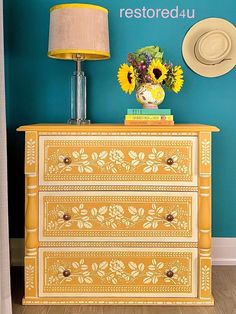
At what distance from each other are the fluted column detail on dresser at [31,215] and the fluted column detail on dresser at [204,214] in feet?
2.64

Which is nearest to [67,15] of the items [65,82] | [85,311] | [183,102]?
[65,82]

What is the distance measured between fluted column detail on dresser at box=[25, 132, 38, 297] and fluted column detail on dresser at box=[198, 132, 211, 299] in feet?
2.64

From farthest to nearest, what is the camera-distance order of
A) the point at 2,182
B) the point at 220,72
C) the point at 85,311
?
1. the point at 220,72
2. the point at 85,311
3. the point at 2,182

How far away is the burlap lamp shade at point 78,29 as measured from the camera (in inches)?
108

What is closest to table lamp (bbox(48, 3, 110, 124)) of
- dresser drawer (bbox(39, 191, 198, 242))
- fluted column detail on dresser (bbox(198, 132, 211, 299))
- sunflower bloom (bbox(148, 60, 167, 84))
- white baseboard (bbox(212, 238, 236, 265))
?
sunflower bloom (bbox(148, 60, 167, 84))

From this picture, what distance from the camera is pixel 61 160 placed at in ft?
8.64

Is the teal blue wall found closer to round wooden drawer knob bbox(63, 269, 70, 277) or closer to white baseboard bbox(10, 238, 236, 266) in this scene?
white baseboard bbox(10, 238, 236, 266)

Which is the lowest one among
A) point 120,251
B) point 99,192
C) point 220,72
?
point 120,251

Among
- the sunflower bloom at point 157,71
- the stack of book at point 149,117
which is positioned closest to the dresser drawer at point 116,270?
the stack of book at point 149,117

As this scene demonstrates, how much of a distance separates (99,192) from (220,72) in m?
1.12

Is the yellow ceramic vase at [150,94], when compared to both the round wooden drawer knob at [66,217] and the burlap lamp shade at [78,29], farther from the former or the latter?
the round wooden drawer knob at [66,217]

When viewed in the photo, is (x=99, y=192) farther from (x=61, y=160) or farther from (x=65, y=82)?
(x=65, y=82)

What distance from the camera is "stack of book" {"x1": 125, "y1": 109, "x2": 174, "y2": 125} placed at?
107 inches

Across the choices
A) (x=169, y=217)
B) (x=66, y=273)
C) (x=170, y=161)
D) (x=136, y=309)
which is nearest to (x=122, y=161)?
(x=170, y=161)
